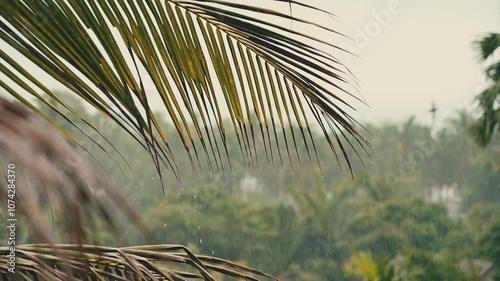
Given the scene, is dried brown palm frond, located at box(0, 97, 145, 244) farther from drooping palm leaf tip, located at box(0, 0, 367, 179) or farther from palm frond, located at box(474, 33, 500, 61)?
palm frond, located at box(474, 33, 500, 61)

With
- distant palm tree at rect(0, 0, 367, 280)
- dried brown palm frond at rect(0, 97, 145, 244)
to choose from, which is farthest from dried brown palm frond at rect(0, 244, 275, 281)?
dried brown palm frond at rect(0, 97, 145, 244)

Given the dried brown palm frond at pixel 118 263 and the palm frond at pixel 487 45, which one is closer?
the dried brown palm frond at pixel 118 263

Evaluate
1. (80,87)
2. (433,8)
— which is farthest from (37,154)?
(433,8)

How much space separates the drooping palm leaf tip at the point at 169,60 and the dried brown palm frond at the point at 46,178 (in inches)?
4.8

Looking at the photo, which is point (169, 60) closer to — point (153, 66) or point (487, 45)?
point (153, 66)

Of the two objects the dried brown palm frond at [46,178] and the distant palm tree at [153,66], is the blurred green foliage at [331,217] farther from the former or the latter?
the dried brown palm frond at [46,178]

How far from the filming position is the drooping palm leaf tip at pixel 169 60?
1.35 ft

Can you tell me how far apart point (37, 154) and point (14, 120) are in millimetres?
27

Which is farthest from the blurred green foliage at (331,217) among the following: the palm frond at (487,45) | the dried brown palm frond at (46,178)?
the dried brown palm frond at (46,178)

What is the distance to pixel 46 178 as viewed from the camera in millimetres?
225

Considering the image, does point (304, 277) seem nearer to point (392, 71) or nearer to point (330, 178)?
point (330, 178)

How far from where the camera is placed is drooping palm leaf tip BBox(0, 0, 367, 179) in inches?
16.2

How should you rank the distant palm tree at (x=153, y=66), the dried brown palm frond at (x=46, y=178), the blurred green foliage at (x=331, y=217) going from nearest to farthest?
1. the dried brown palm frond at (x=46, y=178)
2. the distant palm tree at (x=153, y=66)
3. the blurred green foliage at (x=331, y=217)

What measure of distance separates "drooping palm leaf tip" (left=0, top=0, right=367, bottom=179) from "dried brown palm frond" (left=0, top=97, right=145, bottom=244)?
4.8 inches
